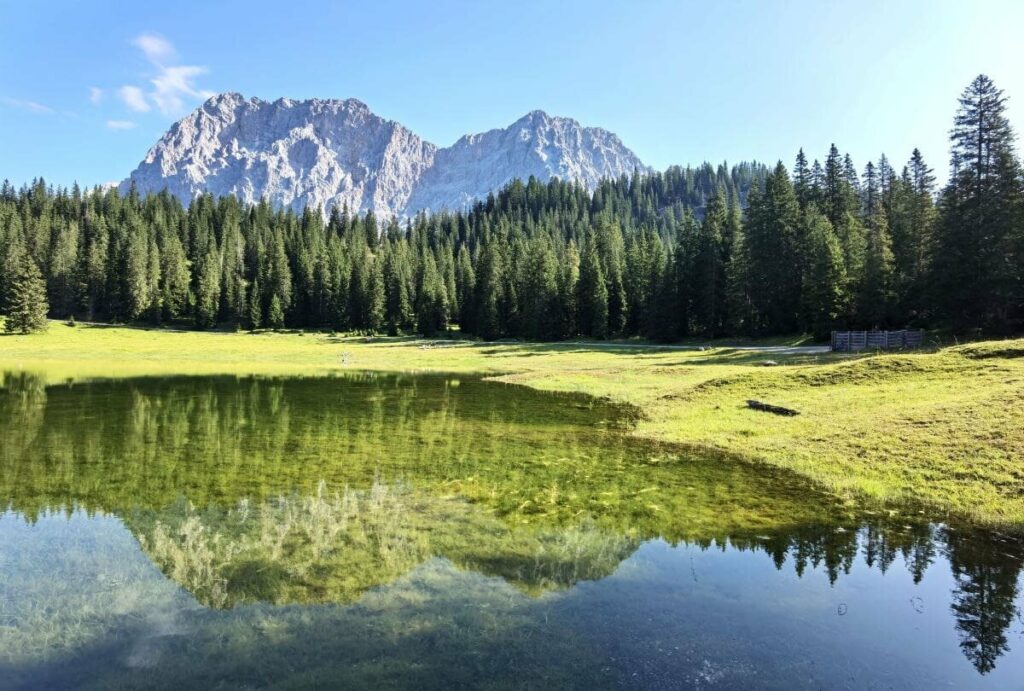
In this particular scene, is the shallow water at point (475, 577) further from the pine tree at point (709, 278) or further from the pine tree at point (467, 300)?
the pine tree at point (467, 300)

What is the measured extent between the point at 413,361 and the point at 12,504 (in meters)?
61.9

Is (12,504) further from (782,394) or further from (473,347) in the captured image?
(473,347)

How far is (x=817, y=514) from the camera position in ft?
49.5

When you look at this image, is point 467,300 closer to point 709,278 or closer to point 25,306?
point 709,278

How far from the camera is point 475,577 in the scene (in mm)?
11250

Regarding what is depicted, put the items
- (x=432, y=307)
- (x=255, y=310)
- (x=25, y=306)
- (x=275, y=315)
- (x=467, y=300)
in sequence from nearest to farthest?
(x=25, y=306)
(x=432, y=307)
(x=467, y=300)
(x=255, y=310)
(x=275, y=315)

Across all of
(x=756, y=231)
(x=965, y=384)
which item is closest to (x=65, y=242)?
(x=756, y=231)

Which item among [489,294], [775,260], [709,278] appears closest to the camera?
[775,260]

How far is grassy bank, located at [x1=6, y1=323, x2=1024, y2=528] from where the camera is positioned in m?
17.1

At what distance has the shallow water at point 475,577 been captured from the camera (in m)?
8.27

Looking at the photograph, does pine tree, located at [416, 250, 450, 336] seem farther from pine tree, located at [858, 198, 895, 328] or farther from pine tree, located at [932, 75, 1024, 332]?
pine tree, located at [932, 75, 1024, 332]

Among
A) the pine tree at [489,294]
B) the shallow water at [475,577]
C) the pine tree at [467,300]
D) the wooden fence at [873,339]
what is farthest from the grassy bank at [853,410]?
the pine tree at [467,300]

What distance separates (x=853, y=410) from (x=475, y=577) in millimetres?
21327

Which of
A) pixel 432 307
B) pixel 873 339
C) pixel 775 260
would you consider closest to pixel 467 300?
pixel 432 307
